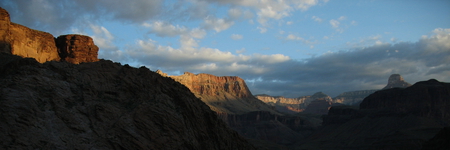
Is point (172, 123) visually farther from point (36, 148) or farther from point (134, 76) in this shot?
point (36, 148)

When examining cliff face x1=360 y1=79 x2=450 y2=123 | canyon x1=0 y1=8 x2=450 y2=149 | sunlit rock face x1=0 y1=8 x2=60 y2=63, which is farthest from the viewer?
cliff face x1=360 y1=79 x2=450 y2=123

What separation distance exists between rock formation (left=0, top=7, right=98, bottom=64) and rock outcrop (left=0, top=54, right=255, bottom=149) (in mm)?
25731

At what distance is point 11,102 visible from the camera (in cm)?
2464

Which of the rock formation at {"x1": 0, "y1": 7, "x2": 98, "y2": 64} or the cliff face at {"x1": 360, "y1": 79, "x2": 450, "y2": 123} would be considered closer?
the rock formation at {"x1": 0, "y1": 7, "x2": 98, "y2": 64}

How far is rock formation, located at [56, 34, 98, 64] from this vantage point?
64.0 metres

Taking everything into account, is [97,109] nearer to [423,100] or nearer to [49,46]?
[49,46]

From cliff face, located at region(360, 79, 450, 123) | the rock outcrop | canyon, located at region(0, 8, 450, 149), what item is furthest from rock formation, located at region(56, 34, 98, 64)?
cliff face, located at region(360, 79, 450, 123)

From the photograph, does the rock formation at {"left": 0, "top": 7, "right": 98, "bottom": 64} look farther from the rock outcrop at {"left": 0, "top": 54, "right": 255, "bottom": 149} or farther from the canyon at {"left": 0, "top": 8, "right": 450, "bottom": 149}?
the rock outcrop at {"left": 0, "top": 54, "right": 255, "bottom": 149}

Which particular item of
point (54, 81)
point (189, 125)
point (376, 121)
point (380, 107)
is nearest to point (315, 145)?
point (376, 121)

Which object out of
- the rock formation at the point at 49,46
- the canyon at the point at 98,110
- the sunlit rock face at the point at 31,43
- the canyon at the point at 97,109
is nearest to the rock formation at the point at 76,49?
the rock formation at the point at 49,46

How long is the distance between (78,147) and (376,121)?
13250 cm

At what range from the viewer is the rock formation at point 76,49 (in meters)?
64.0

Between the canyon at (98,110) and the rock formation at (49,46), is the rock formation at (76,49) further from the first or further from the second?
the canyon at (98,110)

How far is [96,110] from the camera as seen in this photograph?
2897cm
